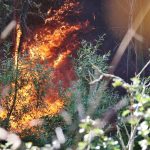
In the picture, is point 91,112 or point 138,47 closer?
point 91,112

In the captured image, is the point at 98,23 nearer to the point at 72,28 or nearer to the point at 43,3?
the point at 72,28

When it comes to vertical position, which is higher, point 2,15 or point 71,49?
point 2,15

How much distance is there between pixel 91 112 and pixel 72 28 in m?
3.06

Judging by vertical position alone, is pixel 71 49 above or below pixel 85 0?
below

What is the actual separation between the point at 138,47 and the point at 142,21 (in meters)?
0.50

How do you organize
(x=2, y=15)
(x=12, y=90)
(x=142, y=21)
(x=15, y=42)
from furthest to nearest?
(x=142, y=21) < (x=15, y=42) < (x=2, y=15) < (x=12, y=90)

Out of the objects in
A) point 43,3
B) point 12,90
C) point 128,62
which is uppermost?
point 43,3

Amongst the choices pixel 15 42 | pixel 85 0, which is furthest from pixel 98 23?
pixel 15 42

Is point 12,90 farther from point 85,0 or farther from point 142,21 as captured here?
point 142,21

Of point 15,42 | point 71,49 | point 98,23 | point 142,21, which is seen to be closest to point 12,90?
point 15,42

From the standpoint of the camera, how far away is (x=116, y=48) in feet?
22.0

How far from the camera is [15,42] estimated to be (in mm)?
5781

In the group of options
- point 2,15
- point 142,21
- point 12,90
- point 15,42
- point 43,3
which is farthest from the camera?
point 142,21

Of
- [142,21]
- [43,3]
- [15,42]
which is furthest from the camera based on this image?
[142,21]
